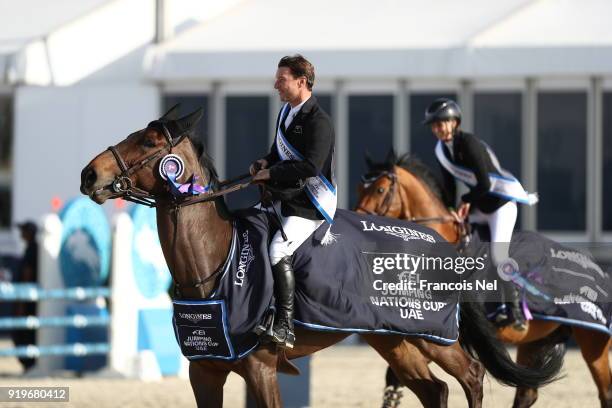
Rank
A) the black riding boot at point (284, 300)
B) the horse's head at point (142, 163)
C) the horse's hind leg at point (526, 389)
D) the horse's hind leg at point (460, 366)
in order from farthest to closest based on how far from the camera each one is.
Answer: the horse's hind leg at point (526, 389) → the horse's hind leg at point (460, 366) → the black riding boot at point (284, 300) → the horse's head at point (142, 163)

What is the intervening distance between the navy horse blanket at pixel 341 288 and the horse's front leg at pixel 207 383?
130 millimetres

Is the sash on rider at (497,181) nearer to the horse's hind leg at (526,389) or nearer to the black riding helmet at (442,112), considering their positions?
the black riding helmet at (442,112)

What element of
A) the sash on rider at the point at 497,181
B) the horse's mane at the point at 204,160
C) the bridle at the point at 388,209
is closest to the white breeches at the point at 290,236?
the horse's mane at the point at 204,160

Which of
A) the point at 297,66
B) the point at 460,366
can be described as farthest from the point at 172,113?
the point at 460,366

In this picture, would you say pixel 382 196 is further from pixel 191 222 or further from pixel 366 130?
pixel 366 130

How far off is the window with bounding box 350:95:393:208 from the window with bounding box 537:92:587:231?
2.29 m

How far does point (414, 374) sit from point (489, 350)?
2.31 feet

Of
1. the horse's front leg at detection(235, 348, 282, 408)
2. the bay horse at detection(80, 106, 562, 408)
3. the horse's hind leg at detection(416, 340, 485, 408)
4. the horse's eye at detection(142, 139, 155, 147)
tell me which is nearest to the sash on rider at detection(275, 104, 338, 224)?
the bay horse at detection(80, 106, 562, 408)

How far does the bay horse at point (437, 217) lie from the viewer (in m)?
8.77

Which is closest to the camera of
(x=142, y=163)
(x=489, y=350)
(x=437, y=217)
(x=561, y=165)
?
(x=142, y=163)

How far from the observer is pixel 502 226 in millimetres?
8930

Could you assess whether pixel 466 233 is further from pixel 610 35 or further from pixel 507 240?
pixel 610 35

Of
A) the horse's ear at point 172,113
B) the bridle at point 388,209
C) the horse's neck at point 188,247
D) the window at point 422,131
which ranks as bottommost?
the horse's neck at point 188,247

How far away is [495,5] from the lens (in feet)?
57.7
